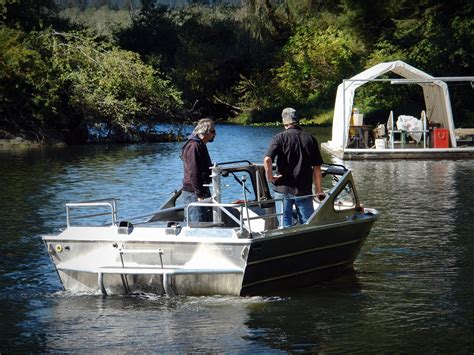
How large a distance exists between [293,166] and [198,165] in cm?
113

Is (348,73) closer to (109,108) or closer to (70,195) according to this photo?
(109,108)

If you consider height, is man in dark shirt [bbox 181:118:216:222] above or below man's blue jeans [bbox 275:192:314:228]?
above

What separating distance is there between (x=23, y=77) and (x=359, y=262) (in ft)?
100

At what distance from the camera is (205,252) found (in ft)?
38.1

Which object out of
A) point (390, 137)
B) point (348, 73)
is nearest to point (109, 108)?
point (390, 137)

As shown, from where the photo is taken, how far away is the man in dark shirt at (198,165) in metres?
12.5

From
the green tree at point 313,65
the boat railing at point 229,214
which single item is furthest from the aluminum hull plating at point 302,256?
the green tree at point 313,65

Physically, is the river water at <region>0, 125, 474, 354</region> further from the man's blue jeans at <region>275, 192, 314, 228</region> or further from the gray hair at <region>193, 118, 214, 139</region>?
the gray hair at <region>193, 118, 214, 139</region>

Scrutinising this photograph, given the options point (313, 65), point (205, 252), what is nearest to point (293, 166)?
point (205, 252)

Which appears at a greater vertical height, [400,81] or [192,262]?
[400,81]

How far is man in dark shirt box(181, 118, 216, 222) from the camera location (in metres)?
12.5

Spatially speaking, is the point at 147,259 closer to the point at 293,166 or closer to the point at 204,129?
the point at 204,129

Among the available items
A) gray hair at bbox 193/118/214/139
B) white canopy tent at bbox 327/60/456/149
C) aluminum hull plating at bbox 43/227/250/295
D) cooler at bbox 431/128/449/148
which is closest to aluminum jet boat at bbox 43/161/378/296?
aluminum hull plating at bbox 43/227/250/295

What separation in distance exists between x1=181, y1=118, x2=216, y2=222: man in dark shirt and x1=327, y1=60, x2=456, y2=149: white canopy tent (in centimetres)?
2084
